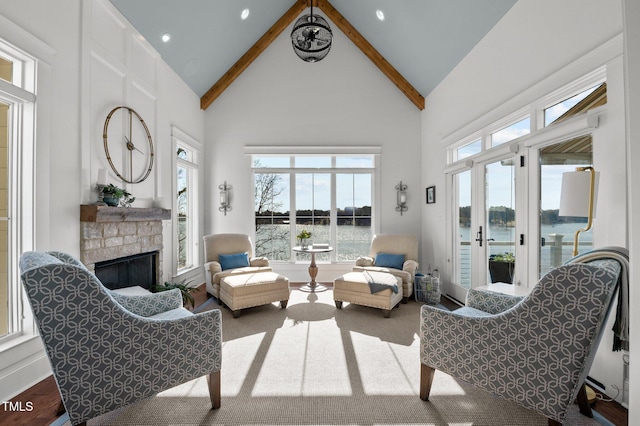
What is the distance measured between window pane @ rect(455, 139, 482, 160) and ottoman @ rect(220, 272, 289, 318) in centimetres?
286

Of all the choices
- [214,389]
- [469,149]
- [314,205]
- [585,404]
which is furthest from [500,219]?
[214,389]

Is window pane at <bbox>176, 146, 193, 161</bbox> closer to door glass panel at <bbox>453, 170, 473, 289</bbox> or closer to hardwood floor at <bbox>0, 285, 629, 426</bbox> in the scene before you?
hardwood floor at <bbox>0, 285, 629, 426</bbox>

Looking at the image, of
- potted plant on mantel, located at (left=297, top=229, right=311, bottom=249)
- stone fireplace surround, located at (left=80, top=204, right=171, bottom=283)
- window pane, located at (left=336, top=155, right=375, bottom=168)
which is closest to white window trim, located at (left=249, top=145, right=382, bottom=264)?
window pane, located at (left=336, top=155, right=375, bottom=168)

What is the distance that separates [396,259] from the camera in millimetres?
4430

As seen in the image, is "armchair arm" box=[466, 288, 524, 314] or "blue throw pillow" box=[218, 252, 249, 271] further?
"blue throw pillow" box=[218, 252, 249, 271]

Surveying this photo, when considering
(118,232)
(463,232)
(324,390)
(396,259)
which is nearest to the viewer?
(324,390)

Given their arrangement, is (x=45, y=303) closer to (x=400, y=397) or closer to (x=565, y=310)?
(x=400, y=397)

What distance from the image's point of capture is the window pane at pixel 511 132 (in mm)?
2992

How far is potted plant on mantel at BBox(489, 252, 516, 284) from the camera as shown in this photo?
10.4 feet

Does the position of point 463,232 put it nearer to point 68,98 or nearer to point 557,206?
point 557,206

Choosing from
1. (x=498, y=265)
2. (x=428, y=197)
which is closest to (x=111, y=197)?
(x=498, y=265)

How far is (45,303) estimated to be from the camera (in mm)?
1377

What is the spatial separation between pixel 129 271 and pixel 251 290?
51.4 inches

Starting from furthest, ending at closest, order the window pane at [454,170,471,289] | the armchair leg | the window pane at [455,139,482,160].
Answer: the window pane at [454,170,471,289] → the window pane at [455,139,482,160] → the armchair leg
